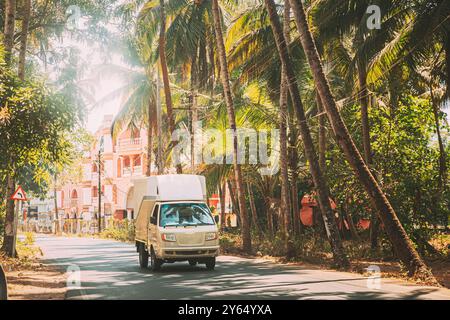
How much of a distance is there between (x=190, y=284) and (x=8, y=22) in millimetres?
11383

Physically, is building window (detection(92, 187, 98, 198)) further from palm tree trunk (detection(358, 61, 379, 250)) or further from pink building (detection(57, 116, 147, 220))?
palm tree trunk (detection(358, 61, 379, 250))

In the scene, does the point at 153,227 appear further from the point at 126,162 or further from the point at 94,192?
the point at 94,192

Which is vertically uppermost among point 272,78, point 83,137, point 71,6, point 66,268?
point 71,6

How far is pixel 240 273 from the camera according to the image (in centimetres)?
1708

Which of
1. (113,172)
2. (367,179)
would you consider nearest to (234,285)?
(367,179)

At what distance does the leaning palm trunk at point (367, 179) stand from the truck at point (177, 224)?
4429 millimetres

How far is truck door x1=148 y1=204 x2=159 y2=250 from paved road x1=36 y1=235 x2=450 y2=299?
0.89m

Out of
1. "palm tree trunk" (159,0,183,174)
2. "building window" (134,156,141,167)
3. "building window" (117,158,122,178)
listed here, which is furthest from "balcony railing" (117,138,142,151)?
"palm tree trunk" (159,0,183,174)

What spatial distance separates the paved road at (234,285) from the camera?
12336 mm

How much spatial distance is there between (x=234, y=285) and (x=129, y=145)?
5245 centimetres

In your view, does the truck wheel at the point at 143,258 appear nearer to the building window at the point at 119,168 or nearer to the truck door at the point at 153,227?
the truck door at the point at 153,227
